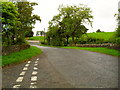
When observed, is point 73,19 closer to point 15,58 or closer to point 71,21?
point 71,21

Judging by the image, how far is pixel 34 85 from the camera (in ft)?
14.0

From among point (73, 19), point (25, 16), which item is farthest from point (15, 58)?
point (73, 19)

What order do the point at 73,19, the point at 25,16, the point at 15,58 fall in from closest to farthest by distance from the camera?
the point at 15,58 < the point at 25,16 < the point at 73,19

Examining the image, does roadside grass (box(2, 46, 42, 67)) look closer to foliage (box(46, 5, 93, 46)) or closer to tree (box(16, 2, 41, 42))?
tree (box(16, 2, 41, 42))

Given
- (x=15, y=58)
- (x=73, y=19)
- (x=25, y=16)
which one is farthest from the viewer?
(x=73, y=19)

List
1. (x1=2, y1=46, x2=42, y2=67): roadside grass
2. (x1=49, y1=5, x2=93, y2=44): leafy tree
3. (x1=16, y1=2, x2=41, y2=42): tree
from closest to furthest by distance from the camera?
1. (x1=2, y1=46, x2=42, y2=67): roadside grass
2. (x1=16, y1=2, x2=41, y2=42): tree
3. (x1=49, y1=5, x2=93, y2=44): leafy tree

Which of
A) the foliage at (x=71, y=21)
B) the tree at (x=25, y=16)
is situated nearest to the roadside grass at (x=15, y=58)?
the tree at (x=25, y=16)

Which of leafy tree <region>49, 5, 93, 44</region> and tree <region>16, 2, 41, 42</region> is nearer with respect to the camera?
tree <region>16, 2, 41, 42</region>

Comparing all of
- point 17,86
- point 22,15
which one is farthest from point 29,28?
point 17,86

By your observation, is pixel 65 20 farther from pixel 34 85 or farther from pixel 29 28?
pixel 34 85

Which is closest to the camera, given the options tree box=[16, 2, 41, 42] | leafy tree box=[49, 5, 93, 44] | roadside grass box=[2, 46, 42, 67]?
roadside grass box=[2, 46, 42, 67]

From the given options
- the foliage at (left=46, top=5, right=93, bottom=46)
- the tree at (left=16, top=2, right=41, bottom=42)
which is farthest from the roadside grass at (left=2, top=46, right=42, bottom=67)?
the foliage at (left=46, top=5, right=93, bottom=46)

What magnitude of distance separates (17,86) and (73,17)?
115 ft

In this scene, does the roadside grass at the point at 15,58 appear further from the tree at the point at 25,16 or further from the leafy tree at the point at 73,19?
the leafy tree at the point at 73,19
